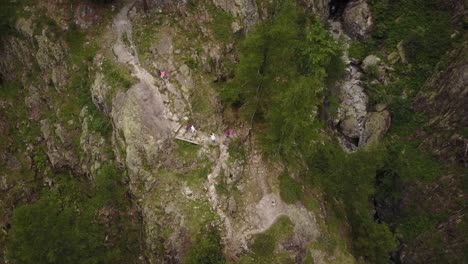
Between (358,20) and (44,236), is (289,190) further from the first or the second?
(358,20)

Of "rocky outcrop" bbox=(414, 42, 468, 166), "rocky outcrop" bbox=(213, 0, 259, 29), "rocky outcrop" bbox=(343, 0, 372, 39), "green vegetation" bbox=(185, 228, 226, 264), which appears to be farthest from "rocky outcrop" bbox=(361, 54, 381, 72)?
A: "green vegetation" bbox=(185, 228, 226, 264)

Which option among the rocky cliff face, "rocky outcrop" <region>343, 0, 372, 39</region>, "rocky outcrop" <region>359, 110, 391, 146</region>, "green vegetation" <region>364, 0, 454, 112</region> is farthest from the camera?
"rocky outcrop" <region>343, 0, 372, 39</region>

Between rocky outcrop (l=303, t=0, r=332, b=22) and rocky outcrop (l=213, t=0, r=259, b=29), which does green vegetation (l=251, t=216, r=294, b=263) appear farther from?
rocky outcrop (l=303, t=0, r=332, b=22)

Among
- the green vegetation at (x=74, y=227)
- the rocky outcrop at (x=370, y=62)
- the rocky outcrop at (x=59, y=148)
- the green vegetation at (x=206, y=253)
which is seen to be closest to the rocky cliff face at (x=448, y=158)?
the rocky outcrop at (x=370, y=62)

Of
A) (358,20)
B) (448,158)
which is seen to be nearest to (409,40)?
(358,20)

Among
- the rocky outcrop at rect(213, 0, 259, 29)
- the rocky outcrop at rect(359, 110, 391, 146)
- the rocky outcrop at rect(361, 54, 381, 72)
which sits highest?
the rocky outcrop at rect(213, 0, 259, 29)

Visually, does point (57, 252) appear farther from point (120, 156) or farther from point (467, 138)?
point (467, 138)

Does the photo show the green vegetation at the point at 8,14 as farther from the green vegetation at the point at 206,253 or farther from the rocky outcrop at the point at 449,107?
the rocky outcrop at the point at 449,107
